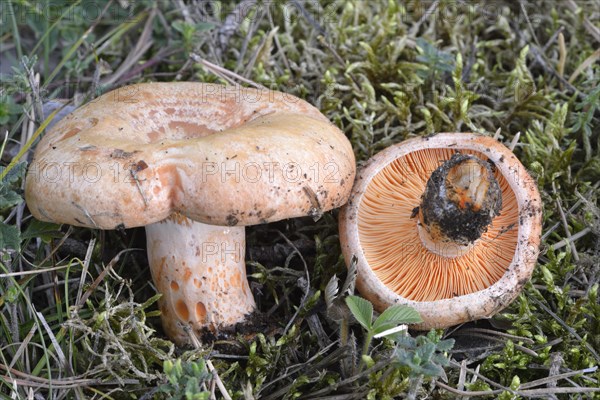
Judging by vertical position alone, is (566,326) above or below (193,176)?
below

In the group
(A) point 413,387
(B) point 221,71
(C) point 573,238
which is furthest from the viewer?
(B) point 221,71

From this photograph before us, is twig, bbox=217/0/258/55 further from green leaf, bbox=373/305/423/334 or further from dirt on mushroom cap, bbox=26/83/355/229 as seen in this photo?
green leaf, bbox=373/305/423/334

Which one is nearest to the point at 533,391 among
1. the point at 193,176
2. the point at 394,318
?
the point at 394,318

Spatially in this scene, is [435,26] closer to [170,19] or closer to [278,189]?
[170,19]

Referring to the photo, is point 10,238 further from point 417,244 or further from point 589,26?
point 589,26

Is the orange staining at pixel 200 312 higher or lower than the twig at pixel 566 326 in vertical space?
higher

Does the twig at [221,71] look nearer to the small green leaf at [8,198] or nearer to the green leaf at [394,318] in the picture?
the small green leaf at [8,198]

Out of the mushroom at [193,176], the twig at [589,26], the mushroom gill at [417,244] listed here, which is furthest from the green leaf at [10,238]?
the twig at [589,26]

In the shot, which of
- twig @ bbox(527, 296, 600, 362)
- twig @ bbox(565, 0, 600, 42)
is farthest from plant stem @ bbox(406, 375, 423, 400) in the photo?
twig @ bbox(565, 0, 600, 42)
